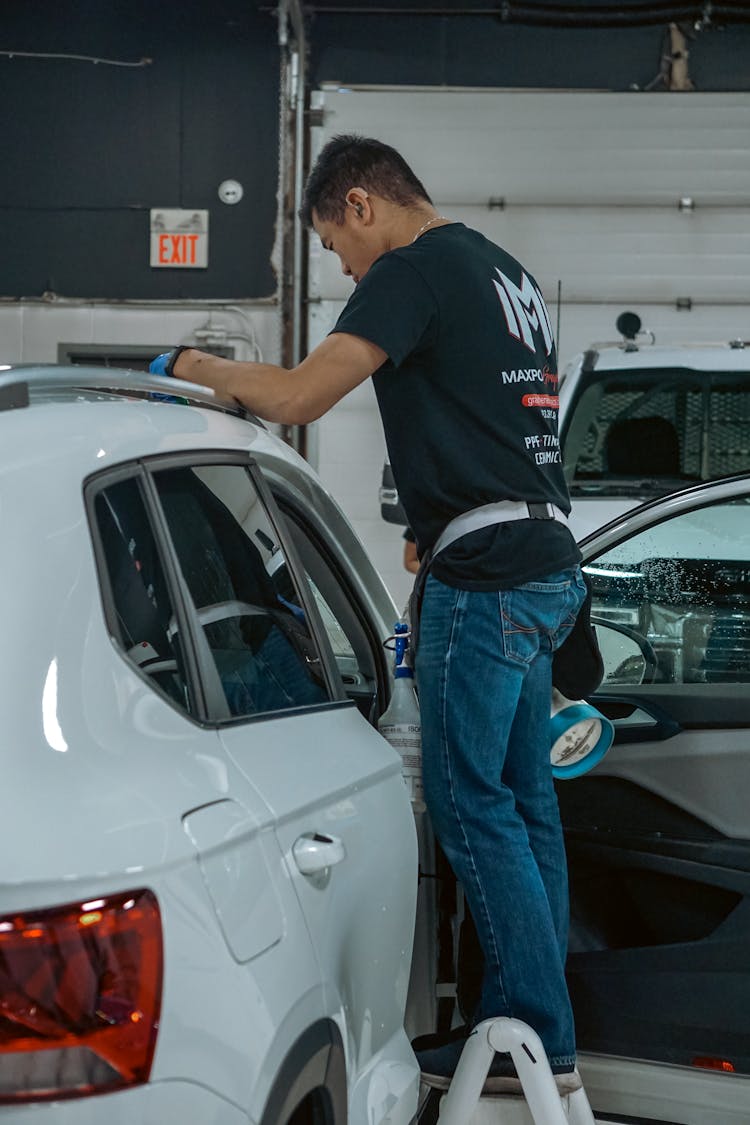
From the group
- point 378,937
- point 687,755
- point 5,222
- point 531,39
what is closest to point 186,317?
point 5,222

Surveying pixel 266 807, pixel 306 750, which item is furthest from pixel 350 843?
pixel 266 807

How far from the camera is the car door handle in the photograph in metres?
1.61

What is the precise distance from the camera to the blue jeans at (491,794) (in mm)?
2326

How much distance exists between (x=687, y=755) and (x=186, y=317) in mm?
7806

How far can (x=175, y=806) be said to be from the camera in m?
1.39

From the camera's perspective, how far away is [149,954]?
130 centimetres

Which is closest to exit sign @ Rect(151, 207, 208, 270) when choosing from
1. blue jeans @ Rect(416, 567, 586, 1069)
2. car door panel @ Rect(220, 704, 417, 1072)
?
blue jeans @ Rect(416, 567, 586, 1069)

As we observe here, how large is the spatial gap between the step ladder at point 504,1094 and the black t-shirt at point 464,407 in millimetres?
724

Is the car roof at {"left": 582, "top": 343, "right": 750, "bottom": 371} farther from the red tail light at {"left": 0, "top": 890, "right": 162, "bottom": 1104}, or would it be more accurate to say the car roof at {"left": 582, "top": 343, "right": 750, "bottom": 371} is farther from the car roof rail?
the red tail light at {"left": 0, "top": 890, "right": 162, "bottom": 1104}

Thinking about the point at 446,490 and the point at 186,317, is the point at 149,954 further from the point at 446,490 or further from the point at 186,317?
Result: the point at 186,317

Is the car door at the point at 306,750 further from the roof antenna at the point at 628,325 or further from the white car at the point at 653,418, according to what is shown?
the roof antenna at the point at 628,325

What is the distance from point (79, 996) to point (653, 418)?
4888 mm

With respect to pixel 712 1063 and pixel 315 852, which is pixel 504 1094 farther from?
pixel 315 852

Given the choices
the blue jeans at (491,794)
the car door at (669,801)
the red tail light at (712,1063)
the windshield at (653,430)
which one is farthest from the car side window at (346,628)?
the windshield at (653,430)
